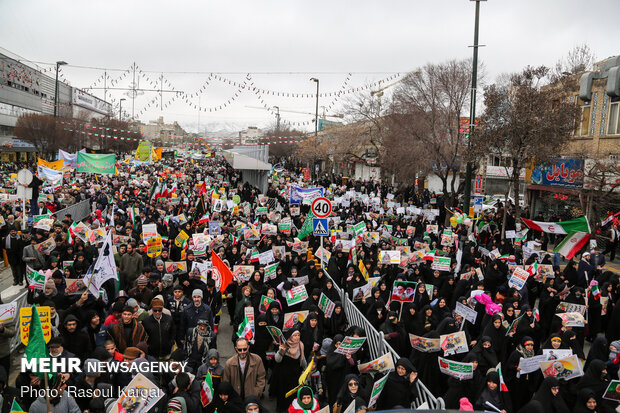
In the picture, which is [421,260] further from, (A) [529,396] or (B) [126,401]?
(B) [126,401]

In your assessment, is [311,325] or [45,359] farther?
[311,325]

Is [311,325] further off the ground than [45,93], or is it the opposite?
[45,93]

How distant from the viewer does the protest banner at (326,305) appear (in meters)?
7.74

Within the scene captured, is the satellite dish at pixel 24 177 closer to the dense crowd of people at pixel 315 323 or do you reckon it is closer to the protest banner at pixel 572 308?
the dense crowd of people at pixel 315 323

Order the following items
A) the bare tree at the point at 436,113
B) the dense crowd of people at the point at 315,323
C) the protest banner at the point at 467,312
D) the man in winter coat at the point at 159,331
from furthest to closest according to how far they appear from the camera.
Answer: the bare tree at the point at 436,113 < the protest banner at the point at 467,312 < the man in winter coat at the point at 159,331 < the dense crowd of people at the point at 315,323

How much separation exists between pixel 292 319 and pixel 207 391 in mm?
2138

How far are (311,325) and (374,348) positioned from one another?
3.30 feet

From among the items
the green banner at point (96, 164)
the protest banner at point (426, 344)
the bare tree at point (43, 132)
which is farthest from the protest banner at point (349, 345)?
the bare tree at point (43, 132)

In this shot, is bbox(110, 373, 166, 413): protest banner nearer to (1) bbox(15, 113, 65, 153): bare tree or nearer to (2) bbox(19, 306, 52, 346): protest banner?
(2) bbox(19, 306, 52, 346): protest banner

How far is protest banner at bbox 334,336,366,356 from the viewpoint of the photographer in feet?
19.5

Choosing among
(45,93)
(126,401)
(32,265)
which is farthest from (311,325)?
(45,93)

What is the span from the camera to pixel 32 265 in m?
10.2

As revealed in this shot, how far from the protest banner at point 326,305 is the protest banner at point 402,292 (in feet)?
4.00

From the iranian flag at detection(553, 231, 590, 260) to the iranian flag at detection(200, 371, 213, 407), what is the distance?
969cm
